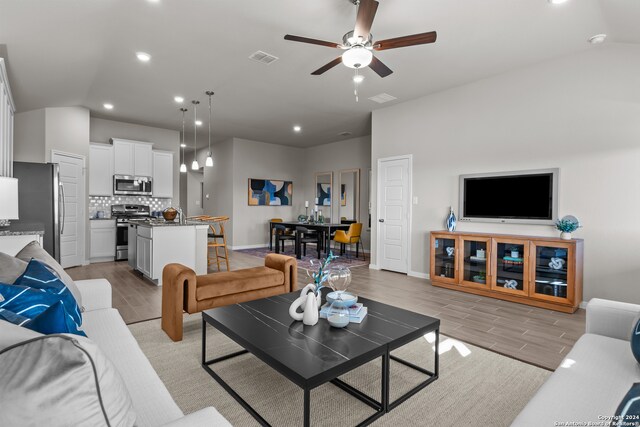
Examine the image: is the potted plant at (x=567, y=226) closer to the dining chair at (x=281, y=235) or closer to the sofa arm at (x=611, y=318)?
the sofa arm at (x=611, y=318)

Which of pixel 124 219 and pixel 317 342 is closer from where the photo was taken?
pixel 317 342

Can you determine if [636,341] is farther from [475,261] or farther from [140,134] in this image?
[140,134]

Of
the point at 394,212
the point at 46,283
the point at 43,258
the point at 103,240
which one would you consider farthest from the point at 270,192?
the point at 46,283

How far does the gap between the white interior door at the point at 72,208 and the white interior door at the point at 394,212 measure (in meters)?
5.38

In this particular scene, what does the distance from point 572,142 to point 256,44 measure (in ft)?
12.5

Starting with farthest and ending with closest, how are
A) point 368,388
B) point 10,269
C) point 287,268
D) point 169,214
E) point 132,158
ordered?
point 132,158 → point 169,214 → point 287,268 → point 368,388 → point 10,269

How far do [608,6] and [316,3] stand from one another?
254cm

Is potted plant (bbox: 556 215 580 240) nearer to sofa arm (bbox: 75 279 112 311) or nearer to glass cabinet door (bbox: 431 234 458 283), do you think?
glass cabinet door (bbox: 431 234 458 283)

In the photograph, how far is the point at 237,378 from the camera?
222 cm

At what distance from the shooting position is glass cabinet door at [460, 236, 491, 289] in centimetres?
429

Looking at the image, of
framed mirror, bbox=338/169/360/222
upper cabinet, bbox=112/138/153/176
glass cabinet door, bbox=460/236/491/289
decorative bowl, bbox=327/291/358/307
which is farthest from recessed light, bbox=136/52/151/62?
framed mirror, bbox=338/169/360/222

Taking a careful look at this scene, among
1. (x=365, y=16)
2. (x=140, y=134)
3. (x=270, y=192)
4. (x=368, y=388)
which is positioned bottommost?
(x=368, y=388)

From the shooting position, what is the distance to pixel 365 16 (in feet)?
8.43

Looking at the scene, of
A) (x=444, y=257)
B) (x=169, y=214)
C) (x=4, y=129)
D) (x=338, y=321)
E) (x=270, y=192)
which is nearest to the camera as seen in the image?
(x=338, y=321)
